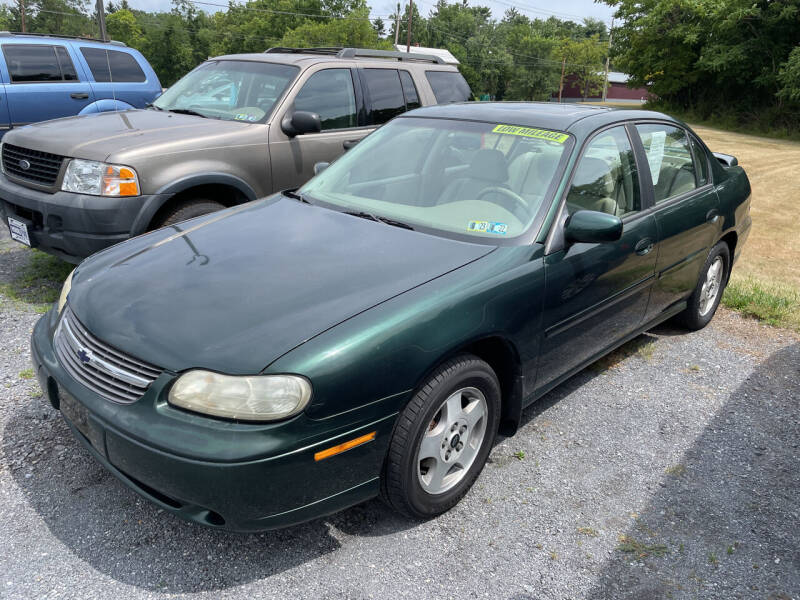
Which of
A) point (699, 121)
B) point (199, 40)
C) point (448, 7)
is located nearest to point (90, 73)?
point (699, 121)

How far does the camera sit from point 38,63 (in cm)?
892

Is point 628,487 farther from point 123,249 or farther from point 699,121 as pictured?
point 699,121

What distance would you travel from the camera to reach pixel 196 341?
7.37 ft

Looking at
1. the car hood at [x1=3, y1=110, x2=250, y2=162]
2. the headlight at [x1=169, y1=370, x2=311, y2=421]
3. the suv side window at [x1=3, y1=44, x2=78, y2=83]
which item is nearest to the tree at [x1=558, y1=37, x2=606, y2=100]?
the suv side window at [x1=3, y1=44, x2=78, y2=83]

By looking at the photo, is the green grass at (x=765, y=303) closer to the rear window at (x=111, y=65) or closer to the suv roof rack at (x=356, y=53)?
the suv roof rack at (x=356, y=53)

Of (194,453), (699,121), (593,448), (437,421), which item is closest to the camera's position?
(194,453)

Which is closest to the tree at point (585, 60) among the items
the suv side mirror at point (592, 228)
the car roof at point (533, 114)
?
the car roof at point (533, 114)

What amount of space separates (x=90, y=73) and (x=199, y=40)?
3181 inches

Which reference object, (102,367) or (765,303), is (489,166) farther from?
(765,303)

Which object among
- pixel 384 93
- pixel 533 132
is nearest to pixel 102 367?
pixel 533 132

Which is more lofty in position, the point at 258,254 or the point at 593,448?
the point at 258,254

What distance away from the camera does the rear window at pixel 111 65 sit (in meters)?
9.43

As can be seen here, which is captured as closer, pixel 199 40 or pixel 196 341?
pixel 196 341

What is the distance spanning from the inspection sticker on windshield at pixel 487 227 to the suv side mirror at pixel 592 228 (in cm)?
30
